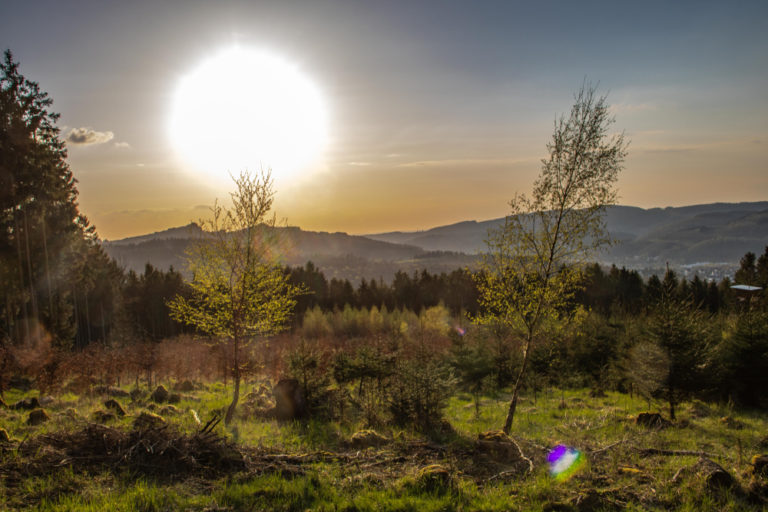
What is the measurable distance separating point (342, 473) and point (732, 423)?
13514 millimetres

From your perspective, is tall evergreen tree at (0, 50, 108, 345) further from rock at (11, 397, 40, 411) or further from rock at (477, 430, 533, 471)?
rock at (477, 430, 533, 471)

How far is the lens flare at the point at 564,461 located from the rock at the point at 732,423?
27.6ft

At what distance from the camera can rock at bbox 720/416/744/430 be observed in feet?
41.2

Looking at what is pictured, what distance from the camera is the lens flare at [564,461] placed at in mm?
7238

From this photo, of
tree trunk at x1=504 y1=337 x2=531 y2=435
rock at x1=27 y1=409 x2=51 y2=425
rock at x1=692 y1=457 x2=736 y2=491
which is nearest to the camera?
Result: rock at x1=692 y1=457 x2=736 y2=491

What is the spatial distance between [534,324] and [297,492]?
824 centimetres

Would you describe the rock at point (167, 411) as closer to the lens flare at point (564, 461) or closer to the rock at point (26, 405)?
the rock at point (26, 405)

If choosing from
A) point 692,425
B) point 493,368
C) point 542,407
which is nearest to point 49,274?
point 493,368

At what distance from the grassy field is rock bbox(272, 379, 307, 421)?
7.37 feet

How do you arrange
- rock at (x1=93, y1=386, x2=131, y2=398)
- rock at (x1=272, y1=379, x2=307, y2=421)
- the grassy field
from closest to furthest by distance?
the grassy field < rock at (x1=272, y1=379, x2=307, y2=421) < rock at (x1=93, y1=386, x2=131, y2=398)

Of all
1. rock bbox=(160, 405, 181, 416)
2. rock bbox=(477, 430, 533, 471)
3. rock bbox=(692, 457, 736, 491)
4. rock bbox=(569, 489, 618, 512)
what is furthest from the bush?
rock bbox=(160, 405, 181, 416)

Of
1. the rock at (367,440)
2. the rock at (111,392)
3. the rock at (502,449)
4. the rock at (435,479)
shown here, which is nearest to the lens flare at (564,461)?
the rock at (502,449)

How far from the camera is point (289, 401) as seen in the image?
1321cm

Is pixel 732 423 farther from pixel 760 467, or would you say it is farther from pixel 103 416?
pixel 103 416
